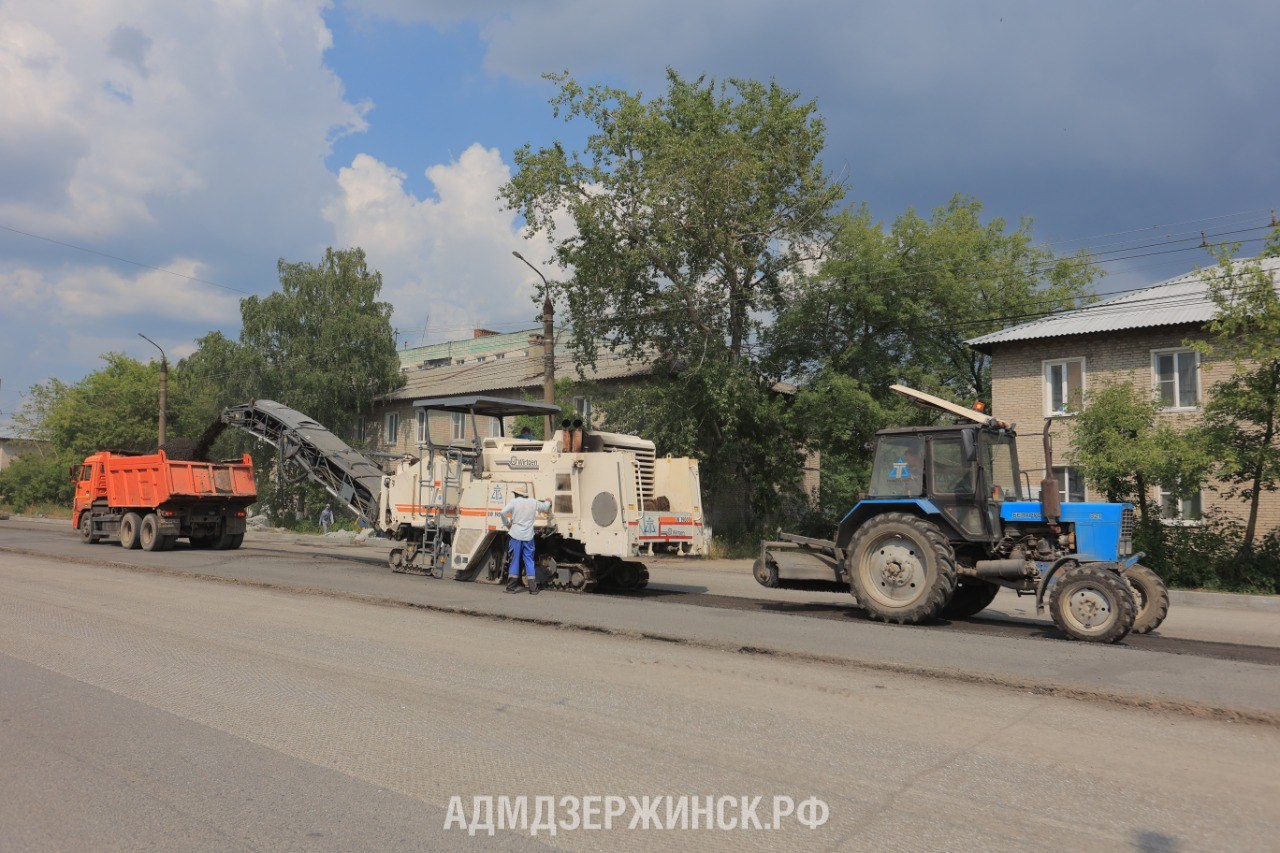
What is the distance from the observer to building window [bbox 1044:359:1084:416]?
2553 centimetres

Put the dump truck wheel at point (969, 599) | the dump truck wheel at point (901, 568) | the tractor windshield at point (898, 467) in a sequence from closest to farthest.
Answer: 1. the dump truck wheel at point (901, 568)
2. the tractor windshield at point (898, 467)
3. the dump truck wheel at point (969, 599)

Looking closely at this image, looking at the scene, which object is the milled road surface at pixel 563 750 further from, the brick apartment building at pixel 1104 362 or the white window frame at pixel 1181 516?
the brick apartment building at pixel 1104 362

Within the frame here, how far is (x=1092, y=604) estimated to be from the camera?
946 centimetres

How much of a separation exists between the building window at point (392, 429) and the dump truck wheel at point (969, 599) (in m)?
36.3

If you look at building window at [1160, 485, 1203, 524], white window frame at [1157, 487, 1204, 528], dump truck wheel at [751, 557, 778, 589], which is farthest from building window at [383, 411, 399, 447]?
dump truck wheel at [751, 557, 778, 589]

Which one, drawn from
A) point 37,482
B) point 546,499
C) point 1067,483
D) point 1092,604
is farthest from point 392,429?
point 1092,604

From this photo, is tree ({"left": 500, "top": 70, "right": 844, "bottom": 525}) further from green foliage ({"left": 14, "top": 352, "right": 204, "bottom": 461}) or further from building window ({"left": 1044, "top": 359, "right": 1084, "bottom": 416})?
green foliage ({"left": 14, "top": 352, "right": 204, "bottom": 461})

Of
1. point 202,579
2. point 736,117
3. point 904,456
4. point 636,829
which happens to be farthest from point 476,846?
point 736,117

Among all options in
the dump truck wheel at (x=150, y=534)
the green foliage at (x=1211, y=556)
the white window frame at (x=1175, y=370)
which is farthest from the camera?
the white window frame at (x=1175, y=370)

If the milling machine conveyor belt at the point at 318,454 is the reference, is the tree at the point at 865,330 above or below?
above

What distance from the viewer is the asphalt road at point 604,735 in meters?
4.50

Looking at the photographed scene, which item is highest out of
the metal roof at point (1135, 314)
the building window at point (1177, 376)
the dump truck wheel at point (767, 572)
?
the metal roof at point (1135, 314)

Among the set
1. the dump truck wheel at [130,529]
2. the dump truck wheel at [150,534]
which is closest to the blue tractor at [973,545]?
the dump truck wheel at [150,534]

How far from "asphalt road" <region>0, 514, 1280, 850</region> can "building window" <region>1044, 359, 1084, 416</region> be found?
1774 cm
